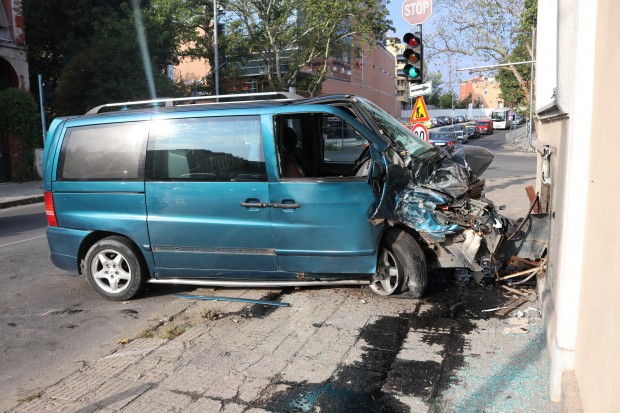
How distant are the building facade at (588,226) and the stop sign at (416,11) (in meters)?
6.95

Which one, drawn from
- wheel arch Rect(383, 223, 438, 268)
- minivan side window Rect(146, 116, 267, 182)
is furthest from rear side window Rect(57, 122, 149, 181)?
wheel arch Rect(383, 223, 438, 268)

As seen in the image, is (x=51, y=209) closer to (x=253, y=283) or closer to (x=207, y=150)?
(x=207, y=150)

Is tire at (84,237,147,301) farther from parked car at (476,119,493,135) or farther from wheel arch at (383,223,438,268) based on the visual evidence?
parked car at (476,119,493,135)

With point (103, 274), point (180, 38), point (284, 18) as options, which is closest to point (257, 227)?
point (103, 274)

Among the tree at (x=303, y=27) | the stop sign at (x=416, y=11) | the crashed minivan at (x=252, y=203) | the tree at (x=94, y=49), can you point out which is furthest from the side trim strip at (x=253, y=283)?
the tree at (x=303, y=27)

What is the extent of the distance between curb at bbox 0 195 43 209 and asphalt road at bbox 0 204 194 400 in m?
8.60

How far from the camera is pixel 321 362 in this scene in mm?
4262

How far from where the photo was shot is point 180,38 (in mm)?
34281

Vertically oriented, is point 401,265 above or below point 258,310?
above

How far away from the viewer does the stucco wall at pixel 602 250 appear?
236 cm

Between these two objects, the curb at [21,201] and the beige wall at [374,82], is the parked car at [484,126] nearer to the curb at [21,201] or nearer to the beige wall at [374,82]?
the beige wall at [374,82]

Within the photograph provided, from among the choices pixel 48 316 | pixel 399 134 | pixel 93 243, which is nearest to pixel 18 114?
pixel 93 243

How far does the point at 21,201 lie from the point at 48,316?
1230 centimetres

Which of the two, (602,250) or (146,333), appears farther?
(146,333)
